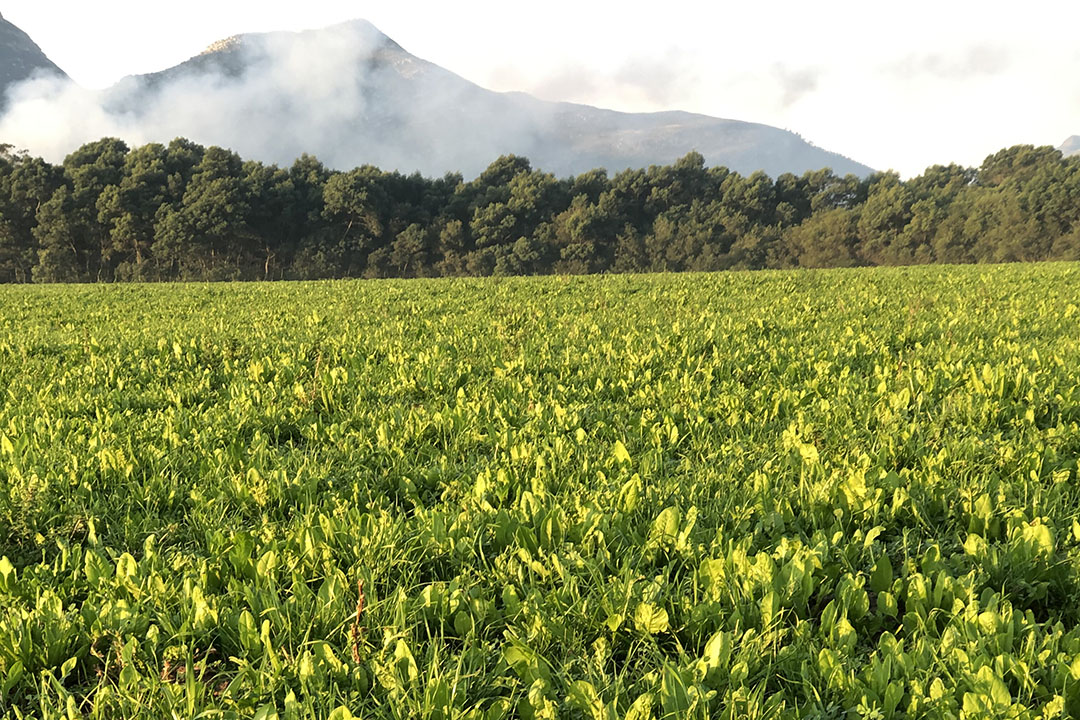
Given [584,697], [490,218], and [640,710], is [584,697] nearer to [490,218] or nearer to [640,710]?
[640,710]

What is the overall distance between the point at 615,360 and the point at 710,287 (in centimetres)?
1028

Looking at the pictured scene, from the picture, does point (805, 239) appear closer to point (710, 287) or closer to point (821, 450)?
point (710, 287)

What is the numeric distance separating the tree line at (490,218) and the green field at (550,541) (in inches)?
2257

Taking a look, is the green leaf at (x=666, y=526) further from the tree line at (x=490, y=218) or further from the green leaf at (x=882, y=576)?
the tree line at (x=490, y=218)

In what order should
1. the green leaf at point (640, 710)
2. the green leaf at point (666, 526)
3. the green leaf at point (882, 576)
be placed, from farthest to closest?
1. the green leaf at point (666, 526)
2. the green leaf at point (882, 576)
3. the green leaf at point (640, 710)

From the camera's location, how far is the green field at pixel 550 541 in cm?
198

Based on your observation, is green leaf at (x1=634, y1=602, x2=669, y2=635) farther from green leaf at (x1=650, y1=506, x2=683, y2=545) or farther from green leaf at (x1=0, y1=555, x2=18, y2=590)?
green leaf at (x1=0, y1=555, x2=18, y2=590)

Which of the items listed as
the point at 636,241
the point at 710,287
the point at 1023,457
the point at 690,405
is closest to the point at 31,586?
the point at 690,405

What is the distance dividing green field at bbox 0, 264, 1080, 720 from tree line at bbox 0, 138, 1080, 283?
57.3m

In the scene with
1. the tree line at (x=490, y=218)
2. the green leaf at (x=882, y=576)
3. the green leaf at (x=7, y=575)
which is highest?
the tree line at (x=490, y=218)

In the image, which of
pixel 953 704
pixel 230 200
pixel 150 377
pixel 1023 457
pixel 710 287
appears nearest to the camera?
pixel 953 704

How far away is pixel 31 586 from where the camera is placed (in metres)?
2.48

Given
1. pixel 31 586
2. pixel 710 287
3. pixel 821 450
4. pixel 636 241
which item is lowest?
pixel 31 586

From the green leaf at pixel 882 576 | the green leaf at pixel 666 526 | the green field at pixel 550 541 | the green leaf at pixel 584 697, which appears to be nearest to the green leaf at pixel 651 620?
the green field at pixel 550 541
